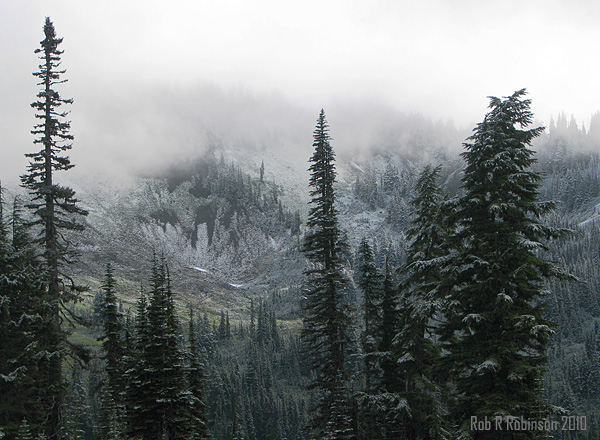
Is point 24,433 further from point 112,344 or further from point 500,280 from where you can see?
point 500,280

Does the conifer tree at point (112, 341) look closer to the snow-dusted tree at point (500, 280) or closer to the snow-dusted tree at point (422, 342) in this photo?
the snow-dusted tree at point (422, 342)

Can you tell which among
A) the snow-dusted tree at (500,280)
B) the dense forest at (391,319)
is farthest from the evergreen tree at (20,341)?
the snow-dusted tree at (500,280)

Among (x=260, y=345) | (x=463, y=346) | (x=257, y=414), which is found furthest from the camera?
(x=260, y=345)

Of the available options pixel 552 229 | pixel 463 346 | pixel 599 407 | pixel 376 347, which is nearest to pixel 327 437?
pixel 376 347

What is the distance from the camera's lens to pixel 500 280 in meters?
16.9

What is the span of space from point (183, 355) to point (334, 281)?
381 inches

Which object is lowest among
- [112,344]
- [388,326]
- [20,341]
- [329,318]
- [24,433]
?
[24,433]

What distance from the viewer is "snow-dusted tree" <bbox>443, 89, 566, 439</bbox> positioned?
52.9 feet

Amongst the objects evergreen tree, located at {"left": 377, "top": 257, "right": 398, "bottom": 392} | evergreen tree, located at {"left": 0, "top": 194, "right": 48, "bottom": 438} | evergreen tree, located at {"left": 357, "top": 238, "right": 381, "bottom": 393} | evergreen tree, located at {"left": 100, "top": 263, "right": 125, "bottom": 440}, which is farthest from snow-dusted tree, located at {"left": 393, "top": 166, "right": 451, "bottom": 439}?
evergreen tree, located at {"left": 100, "top": 263, "right": 125, "bottom": 440}

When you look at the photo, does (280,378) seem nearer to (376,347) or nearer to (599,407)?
(599,407)

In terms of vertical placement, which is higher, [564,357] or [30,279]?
[30,279]

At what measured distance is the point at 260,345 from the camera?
7859 inches

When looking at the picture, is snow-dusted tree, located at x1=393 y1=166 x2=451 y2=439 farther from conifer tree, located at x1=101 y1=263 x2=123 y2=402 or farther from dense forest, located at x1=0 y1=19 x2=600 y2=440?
conifer tree, located at x1=101 y1=263 x2=123 y2=402

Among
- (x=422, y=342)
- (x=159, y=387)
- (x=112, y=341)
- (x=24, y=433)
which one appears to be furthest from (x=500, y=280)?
(x=112, y=341)
